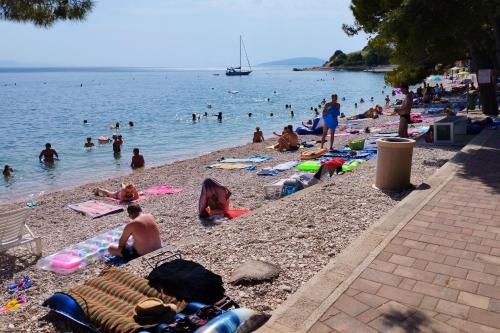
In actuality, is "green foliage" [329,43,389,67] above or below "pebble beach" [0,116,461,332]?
above

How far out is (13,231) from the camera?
6.44 m

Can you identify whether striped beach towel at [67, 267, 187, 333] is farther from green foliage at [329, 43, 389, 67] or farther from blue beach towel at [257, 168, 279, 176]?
green foliage at [329, 43, 389, 67]

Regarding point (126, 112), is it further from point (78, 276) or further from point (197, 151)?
point (78, 276)

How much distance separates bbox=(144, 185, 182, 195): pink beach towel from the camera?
1126 cm

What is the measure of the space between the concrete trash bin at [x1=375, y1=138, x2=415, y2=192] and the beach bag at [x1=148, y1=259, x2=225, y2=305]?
4042 mm

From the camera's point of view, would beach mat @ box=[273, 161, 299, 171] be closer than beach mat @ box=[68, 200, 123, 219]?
No

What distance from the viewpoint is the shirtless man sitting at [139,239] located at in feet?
19.0

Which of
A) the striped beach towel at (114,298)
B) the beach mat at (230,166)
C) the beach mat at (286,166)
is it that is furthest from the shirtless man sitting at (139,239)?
the beach mat at (230,166)

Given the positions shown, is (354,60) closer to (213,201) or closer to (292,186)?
(292,186)

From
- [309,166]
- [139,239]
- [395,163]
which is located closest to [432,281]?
[395,163]

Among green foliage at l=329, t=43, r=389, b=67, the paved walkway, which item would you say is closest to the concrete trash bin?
the paved walkway

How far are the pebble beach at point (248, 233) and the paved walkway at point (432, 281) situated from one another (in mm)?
666

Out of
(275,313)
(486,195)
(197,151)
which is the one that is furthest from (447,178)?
(197,151)

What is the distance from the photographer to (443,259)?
4.16 metres
